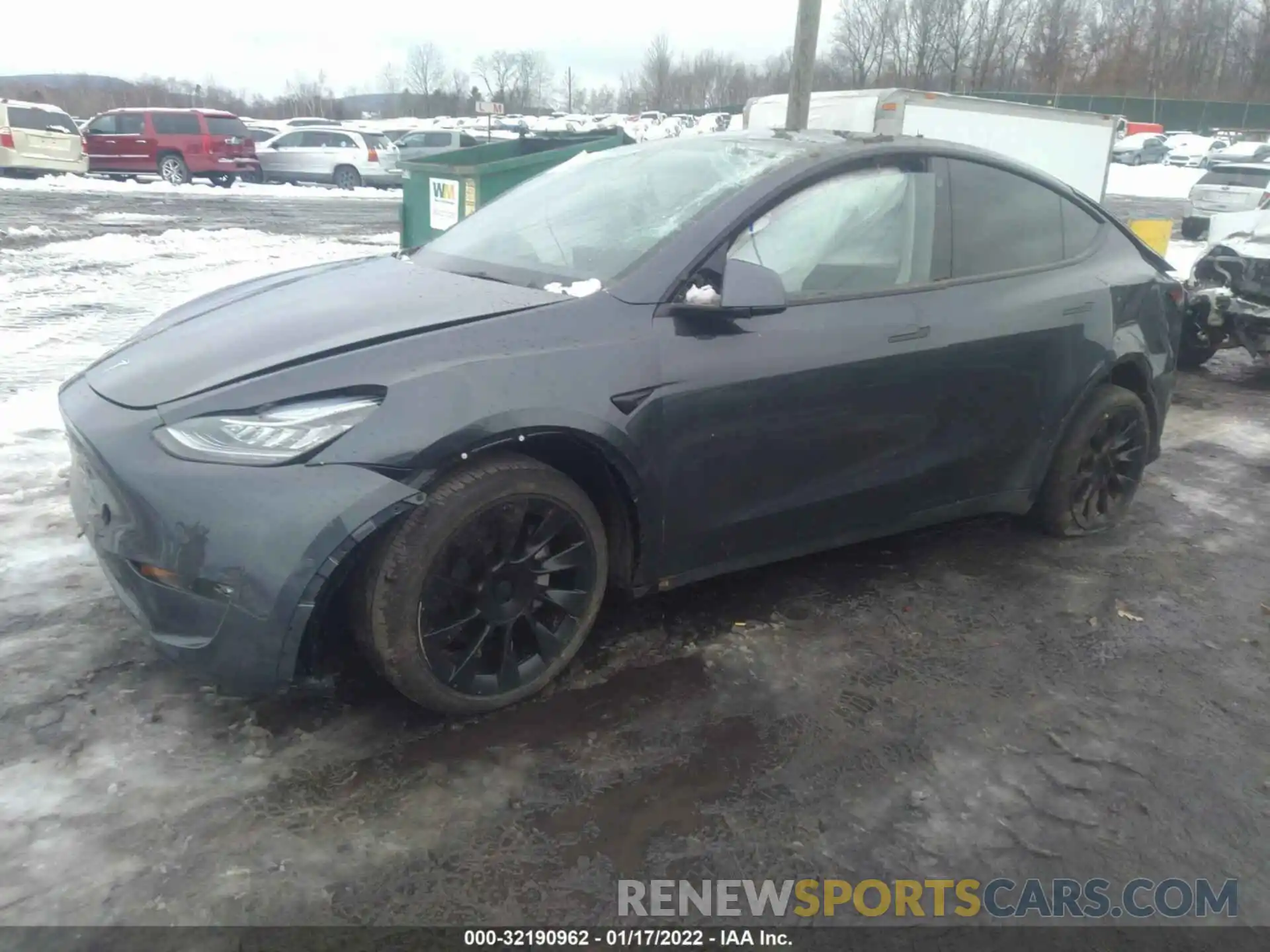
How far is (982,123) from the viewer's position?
1123 centimetres

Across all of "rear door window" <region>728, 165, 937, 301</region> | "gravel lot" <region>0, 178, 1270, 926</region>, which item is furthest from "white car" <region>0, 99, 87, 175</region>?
"rear door window" <region>728, 165, 937, 301</region>

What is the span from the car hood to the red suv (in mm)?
21847

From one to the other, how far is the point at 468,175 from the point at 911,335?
494 centimetres

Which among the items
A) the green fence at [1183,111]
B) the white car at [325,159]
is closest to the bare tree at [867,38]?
the green fence at [1183,111]

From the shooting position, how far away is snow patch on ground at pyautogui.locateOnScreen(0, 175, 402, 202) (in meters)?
19.8

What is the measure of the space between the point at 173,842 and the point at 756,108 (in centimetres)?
1278

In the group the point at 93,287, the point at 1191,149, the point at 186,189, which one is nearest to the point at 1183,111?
the point at 1191,149

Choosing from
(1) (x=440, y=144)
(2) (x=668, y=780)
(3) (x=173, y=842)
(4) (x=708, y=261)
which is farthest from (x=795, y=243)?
(1) (x=440, y=144)

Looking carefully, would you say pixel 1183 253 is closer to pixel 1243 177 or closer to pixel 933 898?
pixel 1243 177

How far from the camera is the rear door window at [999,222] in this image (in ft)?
12.1

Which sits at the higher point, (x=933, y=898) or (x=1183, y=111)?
(x=1183, y=111)

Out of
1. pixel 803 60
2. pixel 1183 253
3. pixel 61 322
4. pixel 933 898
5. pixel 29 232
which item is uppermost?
pixel 803 60

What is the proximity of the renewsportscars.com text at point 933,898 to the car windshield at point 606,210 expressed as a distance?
67.9 inches

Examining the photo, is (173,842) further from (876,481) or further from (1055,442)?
(1055,442)
